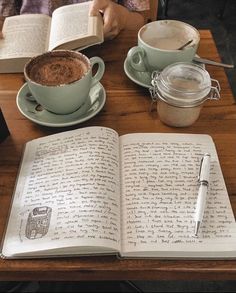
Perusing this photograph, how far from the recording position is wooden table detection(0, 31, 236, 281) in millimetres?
446

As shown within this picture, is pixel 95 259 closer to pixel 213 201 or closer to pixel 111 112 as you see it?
pixel 213 201

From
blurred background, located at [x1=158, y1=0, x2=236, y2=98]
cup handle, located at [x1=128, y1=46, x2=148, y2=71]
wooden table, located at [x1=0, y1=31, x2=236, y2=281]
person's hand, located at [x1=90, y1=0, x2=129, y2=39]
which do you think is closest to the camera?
wooden table, located at [x1=0, y1=31, x2=236, y2=281]

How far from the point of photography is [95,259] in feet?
1.48

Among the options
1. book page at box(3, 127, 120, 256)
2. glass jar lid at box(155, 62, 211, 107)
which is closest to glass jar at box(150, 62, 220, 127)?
glass jar lid at box(155, 62, 211, 107)

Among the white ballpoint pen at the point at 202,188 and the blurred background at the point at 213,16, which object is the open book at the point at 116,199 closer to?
the white ballpoint pen at the point at 202,188

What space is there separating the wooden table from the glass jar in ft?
0.08

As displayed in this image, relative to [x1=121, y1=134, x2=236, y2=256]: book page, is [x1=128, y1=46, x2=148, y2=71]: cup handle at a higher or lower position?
higher

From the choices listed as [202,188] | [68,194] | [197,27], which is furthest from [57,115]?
[197,27]

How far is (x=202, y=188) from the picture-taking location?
1.67 ft

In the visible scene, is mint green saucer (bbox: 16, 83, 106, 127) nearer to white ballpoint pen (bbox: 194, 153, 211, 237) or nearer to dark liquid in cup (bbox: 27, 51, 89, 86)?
dark liquid in cup (bbox: 27, 51, 89, 86)

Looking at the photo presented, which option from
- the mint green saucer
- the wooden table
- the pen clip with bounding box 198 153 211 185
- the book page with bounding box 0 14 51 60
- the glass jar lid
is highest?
the glass jar lid

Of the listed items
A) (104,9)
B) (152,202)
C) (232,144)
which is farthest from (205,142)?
(104,9)

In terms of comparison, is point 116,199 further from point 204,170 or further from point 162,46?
point 162,46

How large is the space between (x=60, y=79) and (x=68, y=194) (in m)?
0.21
